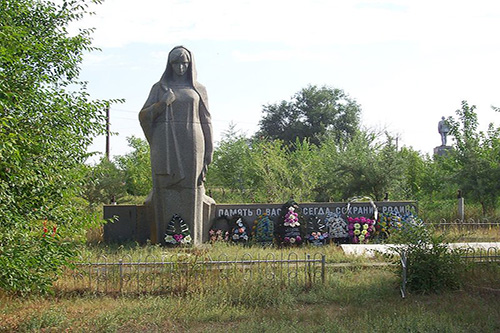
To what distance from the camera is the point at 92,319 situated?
6.04 m

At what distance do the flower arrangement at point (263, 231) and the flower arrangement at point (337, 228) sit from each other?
1.24 metres

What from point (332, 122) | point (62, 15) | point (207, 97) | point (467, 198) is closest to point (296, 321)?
point (62, 15)

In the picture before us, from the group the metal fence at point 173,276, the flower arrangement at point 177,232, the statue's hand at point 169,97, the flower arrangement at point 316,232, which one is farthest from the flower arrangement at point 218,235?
→ the metal fence at point 173,276

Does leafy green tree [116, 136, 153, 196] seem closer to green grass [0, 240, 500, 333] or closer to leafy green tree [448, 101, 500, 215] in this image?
leafy green tree [448, 101, 500, 215]

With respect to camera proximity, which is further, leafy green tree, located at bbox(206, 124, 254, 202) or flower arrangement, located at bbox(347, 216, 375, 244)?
leafy green tree, located at bbox(206, 124, 254, 202)

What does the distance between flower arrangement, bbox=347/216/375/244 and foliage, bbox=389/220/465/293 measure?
4.09 m

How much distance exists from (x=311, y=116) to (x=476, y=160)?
2600 cm

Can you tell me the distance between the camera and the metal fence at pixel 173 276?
23.7 feet

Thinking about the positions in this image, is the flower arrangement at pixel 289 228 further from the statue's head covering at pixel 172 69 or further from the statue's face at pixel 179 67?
the statue's face at pixel 179 67

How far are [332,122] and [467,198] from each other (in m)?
25.2

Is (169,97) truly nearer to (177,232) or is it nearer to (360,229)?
(177,232)

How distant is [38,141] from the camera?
5.32m

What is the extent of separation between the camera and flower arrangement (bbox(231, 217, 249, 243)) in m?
11.4

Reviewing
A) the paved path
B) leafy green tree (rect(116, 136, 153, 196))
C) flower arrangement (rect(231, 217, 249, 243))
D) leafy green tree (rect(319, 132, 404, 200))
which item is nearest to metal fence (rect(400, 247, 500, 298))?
the paved path
